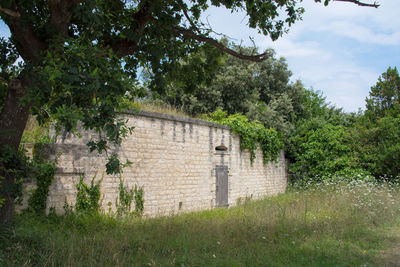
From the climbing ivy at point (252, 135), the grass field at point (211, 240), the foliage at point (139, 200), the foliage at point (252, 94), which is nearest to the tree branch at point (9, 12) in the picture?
the grass field at point (211, 240)

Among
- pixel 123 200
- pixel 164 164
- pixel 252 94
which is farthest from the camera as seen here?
pixel 252 94

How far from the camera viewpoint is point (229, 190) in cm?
1302

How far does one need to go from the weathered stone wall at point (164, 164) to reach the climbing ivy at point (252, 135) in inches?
15.2

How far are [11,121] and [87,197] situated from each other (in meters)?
3.72

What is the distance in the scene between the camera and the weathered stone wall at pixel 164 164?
8.05m

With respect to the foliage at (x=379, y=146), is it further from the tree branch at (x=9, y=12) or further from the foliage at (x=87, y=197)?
the tree branch at (x=9, y=12)

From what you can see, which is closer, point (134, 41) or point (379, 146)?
point (134, 41)

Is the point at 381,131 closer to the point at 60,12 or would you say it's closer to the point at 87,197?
the point at 87,197

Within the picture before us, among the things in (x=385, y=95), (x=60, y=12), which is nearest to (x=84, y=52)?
(x=60, y=12)

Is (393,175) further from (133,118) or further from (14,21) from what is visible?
(14,21)

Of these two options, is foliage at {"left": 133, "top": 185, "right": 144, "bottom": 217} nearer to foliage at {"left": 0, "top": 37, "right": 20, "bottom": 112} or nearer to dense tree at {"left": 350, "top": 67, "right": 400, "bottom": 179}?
foliage at {"left": 0, "top": 37, "right": 20, "bottom": 112}

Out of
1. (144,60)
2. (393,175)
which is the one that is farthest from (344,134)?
(144,60)

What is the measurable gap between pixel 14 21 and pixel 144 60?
2620 mm

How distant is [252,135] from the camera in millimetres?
14531
